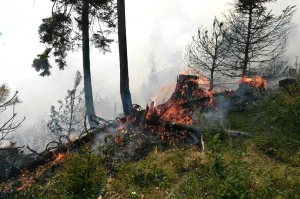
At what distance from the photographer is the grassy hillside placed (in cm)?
477

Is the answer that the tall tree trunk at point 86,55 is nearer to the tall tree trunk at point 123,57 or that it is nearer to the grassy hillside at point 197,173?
the tall tree trunk at point 123,57

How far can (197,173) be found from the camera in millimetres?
5816

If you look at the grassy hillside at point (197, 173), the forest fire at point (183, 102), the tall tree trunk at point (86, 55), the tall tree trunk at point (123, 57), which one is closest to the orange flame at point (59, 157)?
the grassy hillside at point (197, 173)

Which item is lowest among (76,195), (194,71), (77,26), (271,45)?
(76,195)

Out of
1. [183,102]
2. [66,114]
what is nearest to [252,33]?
[183,102]

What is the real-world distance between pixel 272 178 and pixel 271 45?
12640mm

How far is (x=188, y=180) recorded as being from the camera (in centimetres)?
543

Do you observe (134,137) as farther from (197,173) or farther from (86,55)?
(86,55)

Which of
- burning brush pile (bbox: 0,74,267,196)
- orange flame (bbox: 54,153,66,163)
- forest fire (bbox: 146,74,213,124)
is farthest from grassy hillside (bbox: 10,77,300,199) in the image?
forest fire (bbox: 146,74,213,124)

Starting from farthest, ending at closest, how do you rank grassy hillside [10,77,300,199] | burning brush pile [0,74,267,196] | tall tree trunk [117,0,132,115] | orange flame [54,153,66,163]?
1. tall tree trunk [117,0,132,115]
2. orange flame [54,153,66,163]
3. burning brush pile [0,74,267,196]
4. grassy hillside [10,77,300,199]

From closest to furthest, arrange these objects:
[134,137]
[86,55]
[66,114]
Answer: [134,137], [86,55], [66,114]

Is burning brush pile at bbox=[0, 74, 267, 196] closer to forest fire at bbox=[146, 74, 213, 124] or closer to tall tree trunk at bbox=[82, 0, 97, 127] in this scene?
forest fire at bbox=[146, 74, 213, 124]

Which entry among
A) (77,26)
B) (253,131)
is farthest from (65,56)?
(253,131)

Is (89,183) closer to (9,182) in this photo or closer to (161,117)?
(9,182)
